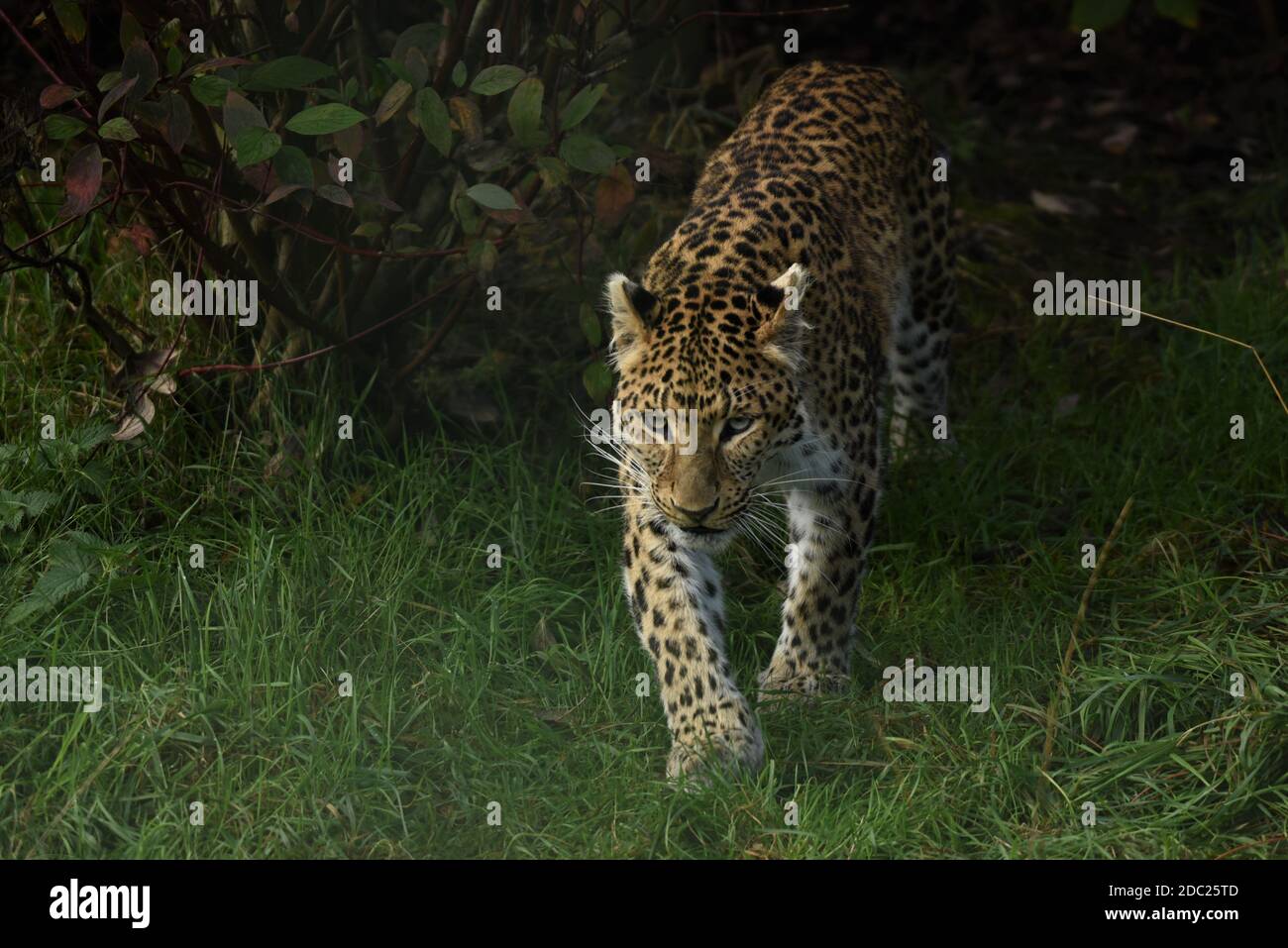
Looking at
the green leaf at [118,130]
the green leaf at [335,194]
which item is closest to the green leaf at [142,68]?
the green leaf at [118,130]

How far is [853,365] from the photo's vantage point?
6152 millimetres

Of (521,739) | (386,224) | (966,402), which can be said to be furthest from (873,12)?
(521,739)

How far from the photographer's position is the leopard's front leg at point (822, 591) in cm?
596

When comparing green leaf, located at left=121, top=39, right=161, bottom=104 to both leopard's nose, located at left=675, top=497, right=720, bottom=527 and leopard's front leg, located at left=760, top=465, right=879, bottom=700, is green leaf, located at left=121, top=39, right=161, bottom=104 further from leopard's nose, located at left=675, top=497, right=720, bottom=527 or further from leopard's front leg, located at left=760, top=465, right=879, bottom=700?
leopard's front leg, located at left=760, top=465, right=879, bottom=700

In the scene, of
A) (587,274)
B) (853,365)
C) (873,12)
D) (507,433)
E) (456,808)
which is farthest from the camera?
(873,12)

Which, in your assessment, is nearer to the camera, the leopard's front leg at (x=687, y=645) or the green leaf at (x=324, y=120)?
the green leaf at (x=324, y=120)

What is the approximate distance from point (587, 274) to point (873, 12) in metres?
5.41

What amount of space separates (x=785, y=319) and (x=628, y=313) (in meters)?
0.52

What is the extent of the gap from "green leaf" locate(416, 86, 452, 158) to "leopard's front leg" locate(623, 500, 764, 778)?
1405mm

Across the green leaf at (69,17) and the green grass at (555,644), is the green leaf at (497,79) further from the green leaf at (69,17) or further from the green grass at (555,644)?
the green grass at (555,644)

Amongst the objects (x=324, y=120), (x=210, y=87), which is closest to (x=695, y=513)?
(x=324, y=120)

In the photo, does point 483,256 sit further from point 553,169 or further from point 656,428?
point 656,428

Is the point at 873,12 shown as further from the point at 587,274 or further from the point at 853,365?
the point at 853,365

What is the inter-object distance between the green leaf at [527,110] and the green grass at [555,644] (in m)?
1.64
